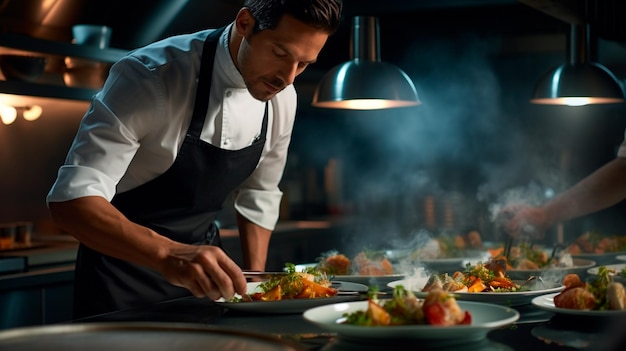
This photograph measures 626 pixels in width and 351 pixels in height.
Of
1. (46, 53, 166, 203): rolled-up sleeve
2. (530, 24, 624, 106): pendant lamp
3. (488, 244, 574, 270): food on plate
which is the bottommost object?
(488, 244, 574, 270): food on plate

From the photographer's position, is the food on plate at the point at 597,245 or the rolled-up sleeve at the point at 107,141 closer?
the rolled-up sleeve at the point at 107,141

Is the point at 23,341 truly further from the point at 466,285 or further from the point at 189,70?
the point at 189,70

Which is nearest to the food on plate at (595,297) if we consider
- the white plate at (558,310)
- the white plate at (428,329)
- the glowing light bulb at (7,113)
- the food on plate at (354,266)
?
the white plate at (558,310)

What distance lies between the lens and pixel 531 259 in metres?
2.71

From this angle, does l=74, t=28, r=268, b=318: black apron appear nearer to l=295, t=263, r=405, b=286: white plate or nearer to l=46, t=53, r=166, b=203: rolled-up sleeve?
l=46, t=53, r=166, b=203: rolled-up sleeve

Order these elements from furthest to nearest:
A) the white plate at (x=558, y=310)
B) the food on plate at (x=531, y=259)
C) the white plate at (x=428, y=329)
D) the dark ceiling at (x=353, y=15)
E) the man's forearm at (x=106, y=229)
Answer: the dark ceiling at (x=353, y=15)
the food on plate at (x=531, y=259)
the man's forearm at (x=106, y=229)
the white plate at (x=558, y=310)
the white plate at (x=428, y=329)

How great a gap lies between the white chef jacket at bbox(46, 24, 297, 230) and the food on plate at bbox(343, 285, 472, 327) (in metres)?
0.83

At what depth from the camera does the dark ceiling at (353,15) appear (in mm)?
3879

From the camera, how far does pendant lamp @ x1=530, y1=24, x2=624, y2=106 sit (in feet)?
10.7

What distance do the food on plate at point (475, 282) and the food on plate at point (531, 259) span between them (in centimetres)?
53

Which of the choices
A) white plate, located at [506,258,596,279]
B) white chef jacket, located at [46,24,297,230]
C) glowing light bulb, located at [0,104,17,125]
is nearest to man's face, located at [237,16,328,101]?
white chef jacket, located at [46,24,297,230]

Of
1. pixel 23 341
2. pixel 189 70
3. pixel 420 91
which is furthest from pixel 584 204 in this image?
pixel 420 91

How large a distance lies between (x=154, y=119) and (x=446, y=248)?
Result: 1373 mm

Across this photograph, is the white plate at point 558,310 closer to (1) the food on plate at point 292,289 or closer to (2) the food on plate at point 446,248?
(1) the food on plate at point 292,289
